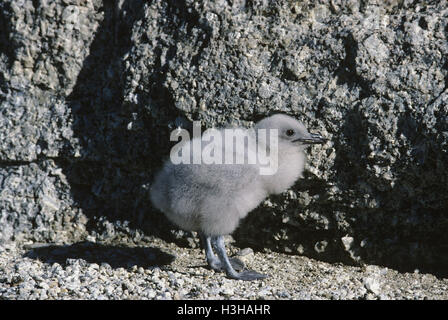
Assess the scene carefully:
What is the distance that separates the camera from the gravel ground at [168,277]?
413 cm

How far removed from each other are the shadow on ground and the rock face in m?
0.22

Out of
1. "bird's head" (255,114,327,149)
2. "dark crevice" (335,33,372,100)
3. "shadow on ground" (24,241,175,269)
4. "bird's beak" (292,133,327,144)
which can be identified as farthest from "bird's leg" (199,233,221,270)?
"dark crevice" (335,33,372,100)

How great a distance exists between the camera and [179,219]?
179 inches

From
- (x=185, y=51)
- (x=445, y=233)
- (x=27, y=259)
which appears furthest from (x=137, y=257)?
(x=445, y=233)

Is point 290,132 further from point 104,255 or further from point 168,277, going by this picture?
point 104,255

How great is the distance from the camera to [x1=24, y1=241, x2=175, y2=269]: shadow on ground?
15.9 ft

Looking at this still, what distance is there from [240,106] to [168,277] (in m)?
1.58

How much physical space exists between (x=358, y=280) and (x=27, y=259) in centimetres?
293

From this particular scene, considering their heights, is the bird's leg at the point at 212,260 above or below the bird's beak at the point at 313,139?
below

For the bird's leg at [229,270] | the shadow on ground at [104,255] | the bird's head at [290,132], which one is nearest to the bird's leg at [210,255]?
the bird's leg at [229,270]

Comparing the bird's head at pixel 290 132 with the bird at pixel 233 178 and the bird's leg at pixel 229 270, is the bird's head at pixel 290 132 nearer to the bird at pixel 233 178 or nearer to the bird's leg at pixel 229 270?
the bird at pixel 233 178

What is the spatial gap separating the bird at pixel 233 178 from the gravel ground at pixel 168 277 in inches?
12.2

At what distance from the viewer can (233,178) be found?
4.26 m
